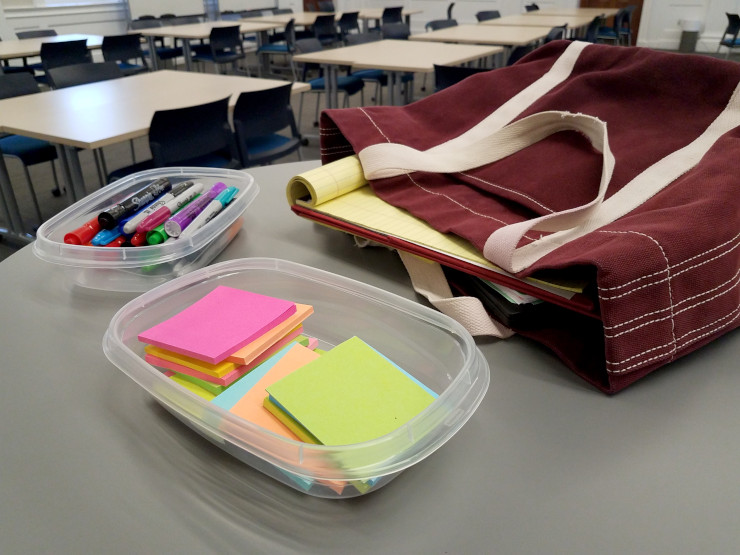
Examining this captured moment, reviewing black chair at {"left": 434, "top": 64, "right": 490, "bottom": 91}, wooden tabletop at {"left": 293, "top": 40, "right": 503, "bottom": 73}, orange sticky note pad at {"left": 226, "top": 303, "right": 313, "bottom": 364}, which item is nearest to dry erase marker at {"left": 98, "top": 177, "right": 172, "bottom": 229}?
orange sticky note pad at {"left": 226, "top": 303, "right": 313, "bottom": 364}

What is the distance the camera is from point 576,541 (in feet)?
1.15

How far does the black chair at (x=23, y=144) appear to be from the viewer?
248cm

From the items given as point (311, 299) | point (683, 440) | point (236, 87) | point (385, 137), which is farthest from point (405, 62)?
point (683, 440)

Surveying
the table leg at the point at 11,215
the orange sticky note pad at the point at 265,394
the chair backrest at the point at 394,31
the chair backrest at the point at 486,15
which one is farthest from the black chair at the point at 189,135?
the chair backrest at the point at 486,15

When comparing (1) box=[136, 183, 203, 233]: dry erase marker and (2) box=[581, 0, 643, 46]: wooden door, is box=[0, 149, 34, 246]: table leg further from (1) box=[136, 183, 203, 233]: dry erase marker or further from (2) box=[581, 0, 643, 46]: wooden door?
(2) box=[581, 0, 643, 46]: wooden door

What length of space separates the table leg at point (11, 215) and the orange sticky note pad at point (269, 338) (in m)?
2.43

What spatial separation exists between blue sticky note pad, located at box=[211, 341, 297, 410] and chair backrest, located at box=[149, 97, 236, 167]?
5.41ft

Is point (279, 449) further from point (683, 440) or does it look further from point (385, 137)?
point (385, 137)

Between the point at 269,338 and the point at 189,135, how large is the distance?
5.71 ft

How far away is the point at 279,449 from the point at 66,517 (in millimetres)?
153

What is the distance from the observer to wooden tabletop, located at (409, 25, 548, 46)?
12.9ft

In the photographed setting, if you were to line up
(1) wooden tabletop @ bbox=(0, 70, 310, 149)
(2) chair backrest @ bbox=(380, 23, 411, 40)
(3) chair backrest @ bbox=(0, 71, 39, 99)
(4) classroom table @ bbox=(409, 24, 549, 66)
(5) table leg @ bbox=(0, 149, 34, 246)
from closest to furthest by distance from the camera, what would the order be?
(1) wooden tabletop @ bbox=(0, 70, 310, 149), (5) table leg @ bbox=(0, 149, 34, 246), (3) chair backrest @ bbox=(0, 71, 39, 99), (4) classroom table @ bbox=(409, 24, 549, 66), (2) chair backrest @ bbox=(380, 23, 411, 40)

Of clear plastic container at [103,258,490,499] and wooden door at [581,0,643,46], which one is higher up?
wooden door at [581,0,643,46]

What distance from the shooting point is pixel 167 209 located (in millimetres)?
723
